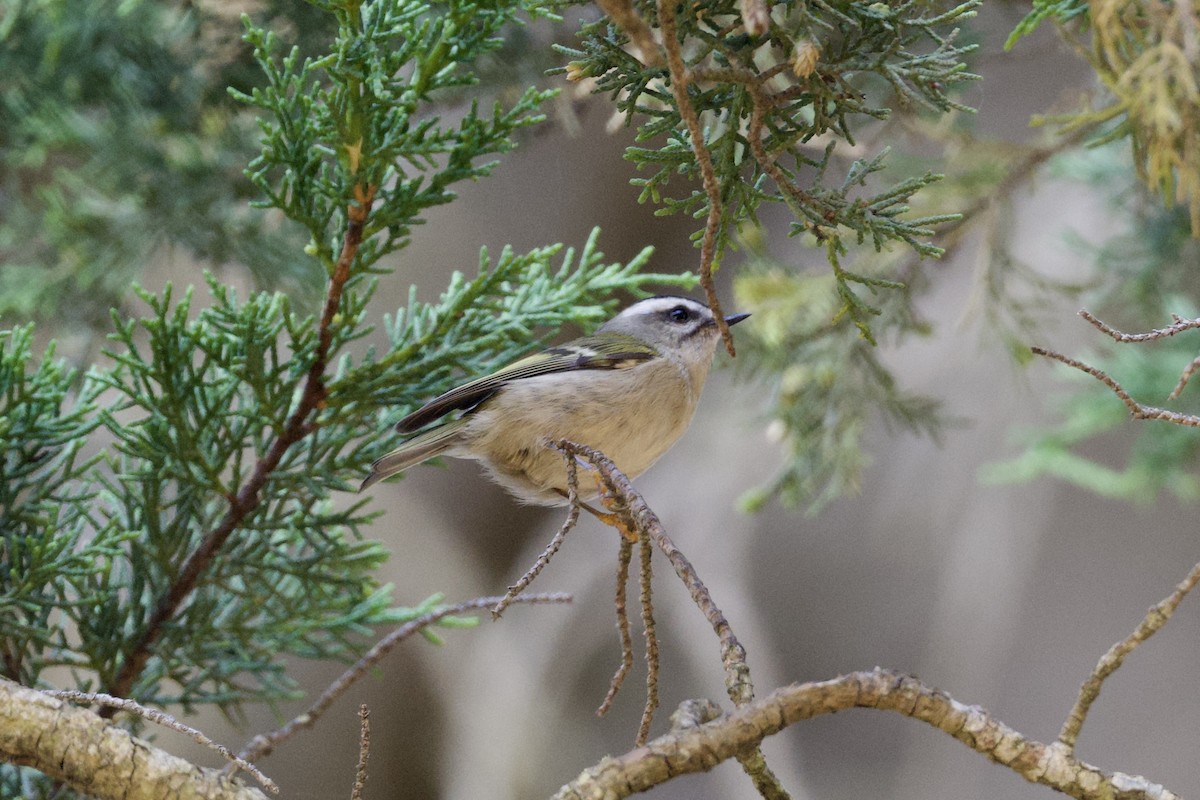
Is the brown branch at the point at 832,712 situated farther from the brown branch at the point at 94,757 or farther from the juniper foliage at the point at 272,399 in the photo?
the juniper foliage at the point at 272,399

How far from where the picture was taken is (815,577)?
480 centimetres

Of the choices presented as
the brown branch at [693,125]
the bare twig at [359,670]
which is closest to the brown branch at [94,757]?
the bare twig at [359,670]

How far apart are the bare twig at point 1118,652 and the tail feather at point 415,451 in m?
1.01

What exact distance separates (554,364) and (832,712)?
1190 mm

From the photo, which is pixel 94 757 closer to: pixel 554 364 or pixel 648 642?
pixel 648 642

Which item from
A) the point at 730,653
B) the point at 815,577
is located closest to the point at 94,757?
the point at 730,653

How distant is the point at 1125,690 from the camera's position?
438 cm

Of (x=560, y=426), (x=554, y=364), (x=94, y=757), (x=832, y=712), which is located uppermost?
(x=554, y=364)

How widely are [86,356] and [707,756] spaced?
255 cm

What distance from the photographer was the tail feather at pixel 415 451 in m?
1.59

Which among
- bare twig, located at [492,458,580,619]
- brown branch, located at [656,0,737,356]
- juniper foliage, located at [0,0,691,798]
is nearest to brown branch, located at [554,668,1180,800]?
bare twig, located at [492,458,580,619]

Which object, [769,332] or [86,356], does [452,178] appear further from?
[86,356]

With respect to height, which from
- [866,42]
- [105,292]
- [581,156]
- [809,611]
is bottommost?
[866,42]

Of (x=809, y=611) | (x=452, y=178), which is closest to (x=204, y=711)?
(x=809, y=611)
